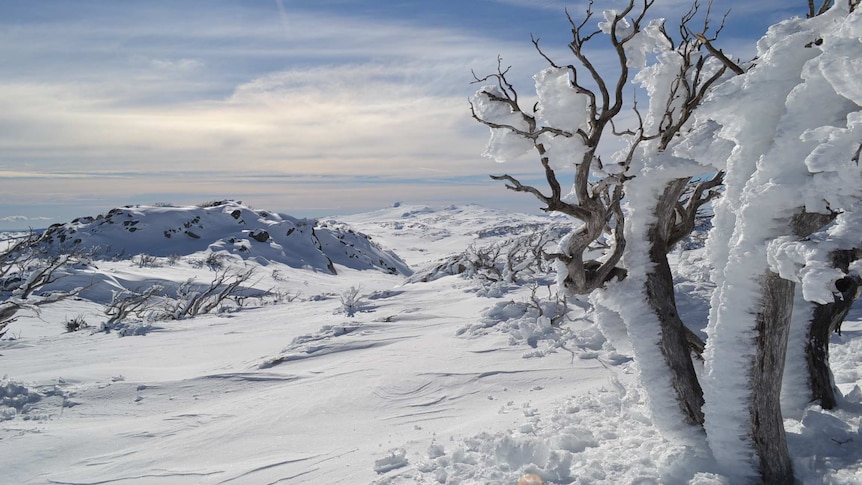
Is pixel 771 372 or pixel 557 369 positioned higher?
pixel 771 372

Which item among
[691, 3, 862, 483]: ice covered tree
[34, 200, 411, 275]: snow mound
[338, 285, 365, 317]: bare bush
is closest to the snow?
[691, 3, 862, 483]: ice covered tree

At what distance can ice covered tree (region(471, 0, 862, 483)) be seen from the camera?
205 centimetres

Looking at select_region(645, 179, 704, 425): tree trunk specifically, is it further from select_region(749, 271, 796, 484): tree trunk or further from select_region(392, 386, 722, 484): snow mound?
select_region(749, 271, 796, 484): tree trunk

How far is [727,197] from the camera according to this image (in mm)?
2594

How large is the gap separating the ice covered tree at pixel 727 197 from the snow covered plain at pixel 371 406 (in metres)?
0.42

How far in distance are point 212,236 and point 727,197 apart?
42.6 meters

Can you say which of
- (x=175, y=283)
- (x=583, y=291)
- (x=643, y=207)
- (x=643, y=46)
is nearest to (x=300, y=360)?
(x=583, y=291)

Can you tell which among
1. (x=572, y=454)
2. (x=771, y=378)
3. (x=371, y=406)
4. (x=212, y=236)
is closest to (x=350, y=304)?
(x=371, y=406)

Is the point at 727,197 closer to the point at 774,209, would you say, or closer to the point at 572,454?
the point at 774,209

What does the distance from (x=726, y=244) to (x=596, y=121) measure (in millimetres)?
1079

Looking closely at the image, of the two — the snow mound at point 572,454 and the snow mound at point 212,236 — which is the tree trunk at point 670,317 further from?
the snow mound at point 212,236

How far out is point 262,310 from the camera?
14281 millimetres

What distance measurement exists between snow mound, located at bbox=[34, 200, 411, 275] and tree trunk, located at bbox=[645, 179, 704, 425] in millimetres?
34274

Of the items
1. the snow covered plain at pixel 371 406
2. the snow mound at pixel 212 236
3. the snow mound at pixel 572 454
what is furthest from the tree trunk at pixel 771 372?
the snow mound at pixel 212 236
